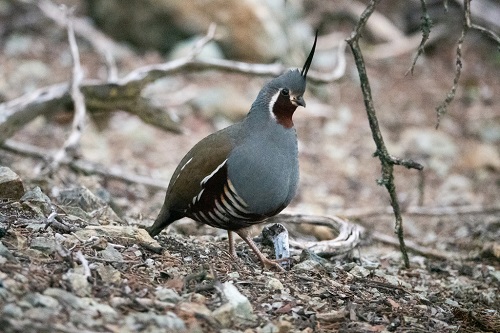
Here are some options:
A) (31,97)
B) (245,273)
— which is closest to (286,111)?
(245,273)

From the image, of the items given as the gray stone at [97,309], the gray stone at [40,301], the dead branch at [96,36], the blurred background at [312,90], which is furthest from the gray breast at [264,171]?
the dead branch at [96,36]

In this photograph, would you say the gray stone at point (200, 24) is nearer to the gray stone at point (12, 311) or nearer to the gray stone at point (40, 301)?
the gray stone at point (40, 301)

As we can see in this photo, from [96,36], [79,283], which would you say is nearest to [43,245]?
[79,283]

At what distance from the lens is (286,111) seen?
15.3 feet

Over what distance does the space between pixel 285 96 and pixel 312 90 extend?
6752mm

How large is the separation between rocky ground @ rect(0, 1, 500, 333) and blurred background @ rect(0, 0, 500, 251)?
0.11 ft

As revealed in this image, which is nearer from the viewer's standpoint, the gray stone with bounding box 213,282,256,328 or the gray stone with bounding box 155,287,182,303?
the gray stone with bounding box 213,282,256,328

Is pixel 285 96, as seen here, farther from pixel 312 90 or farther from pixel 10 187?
pixel 312 90

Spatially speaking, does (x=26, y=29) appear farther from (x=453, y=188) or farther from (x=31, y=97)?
(x=453, y=188)

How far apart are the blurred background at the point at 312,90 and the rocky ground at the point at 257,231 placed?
0.03 m

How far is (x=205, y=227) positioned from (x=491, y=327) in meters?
2.80

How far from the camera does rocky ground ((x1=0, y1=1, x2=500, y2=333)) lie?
3578mm

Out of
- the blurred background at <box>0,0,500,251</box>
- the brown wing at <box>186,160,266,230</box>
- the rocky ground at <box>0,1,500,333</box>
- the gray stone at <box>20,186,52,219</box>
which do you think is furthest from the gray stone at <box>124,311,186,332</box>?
the blurred background at <box>0,0,500,251</box>

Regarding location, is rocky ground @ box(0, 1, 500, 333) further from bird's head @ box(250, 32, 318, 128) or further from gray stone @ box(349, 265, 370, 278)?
bird's head @ box(250, 32, 318, 128)
